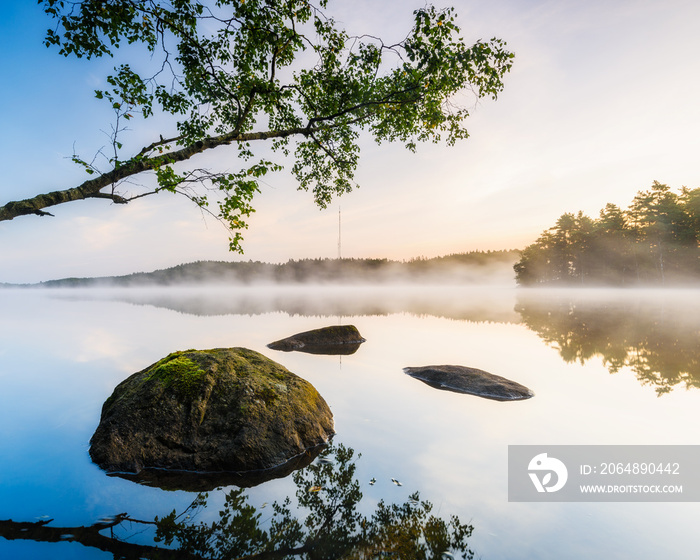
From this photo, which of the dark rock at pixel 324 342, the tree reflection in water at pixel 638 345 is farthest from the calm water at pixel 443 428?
the dark rock at pixel 324 342

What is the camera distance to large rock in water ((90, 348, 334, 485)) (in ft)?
18.6

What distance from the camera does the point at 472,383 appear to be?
1055 centimetres

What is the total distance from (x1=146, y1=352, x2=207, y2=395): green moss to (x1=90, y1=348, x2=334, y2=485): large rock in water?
0.02m

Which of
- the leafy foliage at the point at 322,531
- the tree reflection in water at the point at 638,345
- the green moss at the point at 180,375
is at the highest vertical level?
the green moss at the point at 180,375

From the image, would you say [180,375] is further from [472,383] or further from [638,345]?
[638,345]

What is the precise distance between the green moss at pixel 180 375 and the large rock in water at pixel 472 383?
768 centimetres

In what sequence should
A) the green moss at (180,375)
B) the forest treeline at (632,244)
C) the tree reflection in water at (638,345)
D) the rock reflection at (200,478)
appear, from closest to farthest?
the rock reflection at (200,478), the green moss at (180,375), the tree reflection in water at (638,345), the forest treeline at (632,244)

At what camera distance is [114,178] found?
7.23 m

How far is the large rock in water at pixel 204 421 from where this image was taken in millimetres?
5664

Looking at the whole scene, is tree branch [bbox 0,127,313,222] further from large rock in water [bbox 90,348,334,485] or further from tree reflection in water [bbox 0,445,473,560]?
tree reflection in water [bbox 0,445,473,560]

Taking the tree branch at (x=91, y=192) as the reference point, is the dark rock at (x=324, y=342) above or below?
below

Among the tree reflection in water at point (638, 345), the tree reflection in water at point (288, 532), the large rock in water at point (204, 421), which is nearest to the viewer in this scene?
the tree reflection in water at point (288, 532)

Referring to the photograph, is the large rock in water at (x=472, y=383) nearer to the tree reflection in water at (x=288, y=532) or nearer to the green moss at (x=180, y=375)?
the tree reflection in water at (x=288, y=532)

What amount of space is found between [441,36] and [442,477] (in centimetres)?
1101
